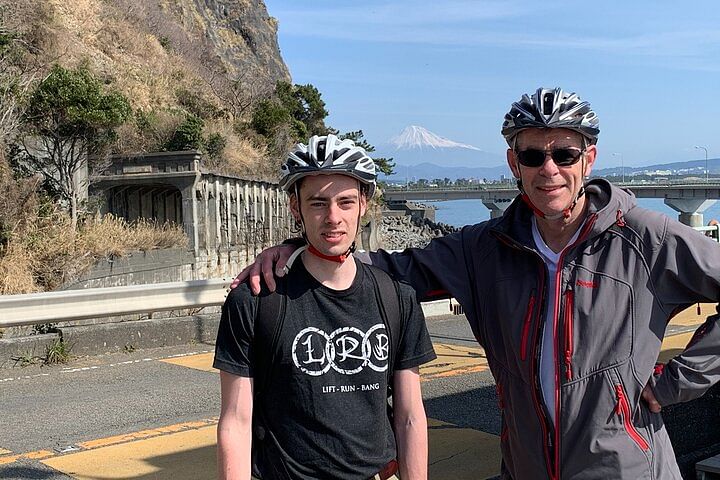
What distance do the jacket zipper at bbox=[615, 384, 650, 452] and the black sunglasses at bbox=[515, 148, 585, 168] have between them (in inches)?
33.2

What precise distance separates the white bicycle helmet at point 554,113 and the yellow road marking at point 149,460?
10.3 feet

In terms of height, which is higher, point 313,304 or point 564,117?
point 564,117

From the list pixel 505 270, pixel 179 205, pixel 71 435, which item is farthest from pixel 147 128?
pixel 505 270

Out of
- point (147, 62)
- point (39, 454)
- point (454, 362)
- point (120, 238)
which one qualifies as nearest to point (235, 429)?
point (39, 454)

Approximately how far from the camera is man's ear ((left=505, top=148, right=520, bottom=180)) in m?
3.57

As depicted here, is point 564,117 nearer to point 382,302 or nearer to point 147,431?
point 382,302

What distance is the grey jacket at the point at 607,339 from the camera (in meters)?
3.29

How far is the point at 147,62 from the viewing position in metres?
51.2

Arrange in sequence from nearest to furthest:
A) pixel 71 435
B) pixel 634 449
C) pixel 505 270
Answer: pixel 634 449, pixel 505 270, pixel 71 435

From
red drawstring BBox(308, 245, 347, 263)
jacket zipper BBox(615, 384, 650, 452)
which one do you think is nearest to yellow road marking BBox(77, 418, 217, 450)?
red drawstring BBox(308, 245, 347, 263)

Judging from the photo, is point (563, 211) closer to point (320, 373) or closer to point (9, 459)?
point (320, 373)

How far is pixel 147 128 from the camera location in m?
39.7

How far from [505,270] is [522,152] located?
1.50ft

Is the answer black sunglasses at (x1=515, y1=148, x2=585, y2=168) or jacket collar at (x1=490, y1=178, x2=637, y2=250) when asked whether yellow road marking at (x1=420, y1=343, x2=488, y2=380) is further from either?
black sunglasses at (x1=515, y1=148, x2=585, y2=168)
